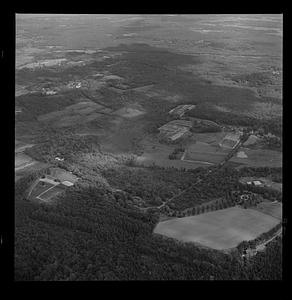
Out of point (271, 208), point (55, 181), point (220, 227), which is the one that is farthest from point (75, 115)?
point (271, 208)

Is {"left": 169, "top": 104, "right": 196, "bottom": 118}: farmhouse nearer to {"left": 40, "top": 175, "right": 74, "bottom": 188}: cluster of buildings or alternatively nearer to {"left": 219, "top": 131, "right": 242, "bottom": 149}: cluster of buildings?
{"left": 219, "top": 131, "right": 242, "bottom": 149}: cluster of buildings

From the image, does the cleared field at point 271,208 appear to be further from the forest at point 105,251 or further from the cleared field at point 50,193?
the cleared field at point 50,193

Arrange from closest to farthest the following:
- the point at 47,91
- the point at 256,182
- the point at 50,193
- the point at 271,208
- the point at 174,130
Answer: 1. the point at 271,208
2. the point at 50,193
3. the point at 256,182
4. the point at 174,130
5. the point at 47,91

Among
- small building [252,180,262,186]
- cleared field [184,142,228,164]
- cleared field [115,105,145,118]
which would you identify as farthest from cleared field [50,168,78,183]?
small building [252,180,262,186]

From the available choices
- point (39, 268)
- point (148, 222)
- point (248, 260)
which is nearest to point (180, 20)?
point (148, 222)

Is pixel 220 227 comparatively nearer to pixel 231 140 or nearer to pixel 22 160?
pixel 231 140

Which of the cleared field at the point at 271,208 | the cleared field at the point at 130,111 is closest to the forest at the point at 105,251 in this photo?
the cleared field at the point at 271,208
